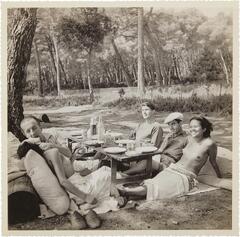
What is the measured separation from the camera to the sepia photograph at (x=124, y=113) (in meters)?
2.62

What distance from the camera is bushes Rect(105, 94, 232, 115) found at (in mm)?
2678

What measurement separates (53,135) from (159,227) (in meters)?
0.93

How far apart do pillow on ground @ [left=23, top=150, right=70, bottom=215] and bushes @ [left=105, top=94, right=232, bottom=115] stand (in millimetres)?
612

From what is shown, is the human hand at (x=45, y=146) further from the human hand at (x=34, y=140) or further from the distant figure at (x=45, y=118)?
the distant figure at (x=45, y=118)

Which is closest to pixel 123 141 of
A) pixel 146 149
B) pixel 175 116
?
pixel 146 149

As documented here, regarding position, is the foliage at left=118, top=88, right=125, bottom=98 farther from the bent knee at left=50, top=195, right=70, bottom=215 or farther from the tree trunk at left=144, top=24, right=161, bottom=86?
the bent knee at left=50, top=195, right=70, bottom=215

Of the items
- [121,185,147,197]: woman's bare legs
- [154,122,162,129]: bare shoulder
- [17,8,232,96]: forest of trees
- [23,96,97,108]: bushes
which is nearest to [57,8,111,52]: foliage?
[17,8,232,96]: forest of trees

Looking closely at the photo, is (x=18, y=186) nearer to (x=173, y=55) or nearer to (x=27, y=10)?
(x=27, y=10)

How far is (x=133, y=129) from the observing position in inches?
106

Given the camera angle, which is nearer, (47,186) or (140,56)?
(47,186)

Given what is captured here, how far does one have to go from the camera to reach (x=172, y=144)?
8.77ft

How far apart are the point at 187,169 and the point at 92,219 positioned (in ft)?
2.33

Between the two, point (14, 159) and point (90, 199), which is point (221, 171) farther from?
point (14, 159)

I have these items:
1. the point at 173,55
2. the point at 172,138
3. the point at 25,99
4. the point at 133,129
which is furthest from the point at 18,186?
the point at 173,55
